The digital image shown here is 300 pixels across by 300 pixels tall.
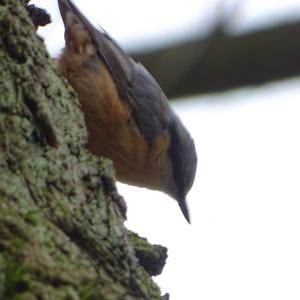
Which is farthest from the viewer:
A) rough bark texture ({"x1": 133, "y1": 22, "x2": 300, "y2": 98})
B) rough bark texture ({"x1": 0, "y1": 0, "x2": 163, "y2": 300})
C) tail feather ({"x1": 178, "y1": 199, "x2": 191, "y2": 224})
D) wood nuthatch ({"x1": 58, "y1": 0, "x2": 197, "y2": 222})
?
tail feather ({"x1": 178, "y1": 199, "x2": 191, "y2": 224})

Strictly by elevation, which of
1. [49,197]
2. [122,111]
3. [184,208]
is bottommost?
[49,197]

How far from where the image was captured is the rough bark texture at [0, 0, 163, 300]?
6.27 ft

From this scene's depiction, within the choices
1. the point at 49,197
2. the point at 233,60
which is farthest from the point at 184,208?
the point at 49,197

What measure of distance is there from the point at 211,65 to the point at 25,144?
128 cm

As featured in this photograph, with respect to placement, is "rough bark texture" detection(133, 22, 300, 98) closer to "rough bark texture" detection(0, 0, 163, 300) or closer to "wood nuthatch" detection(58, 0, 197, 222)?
"wood nuthatch" detection(58, 0, 197, 222)

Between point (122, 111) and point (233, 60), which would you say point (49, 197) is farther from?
point (122, 111)

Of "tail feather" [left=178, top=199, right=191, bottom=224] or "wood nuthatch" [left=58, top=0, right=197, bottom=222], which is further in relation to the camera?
"tail feather" [left=178, top=199, right=191, bottom=224]

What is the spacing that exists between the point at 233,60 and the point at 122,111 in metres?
0.90

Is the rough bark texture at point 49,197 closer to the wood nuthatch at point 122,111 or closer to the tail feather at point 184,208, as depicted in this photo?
the wood nuthatch at point 122,111

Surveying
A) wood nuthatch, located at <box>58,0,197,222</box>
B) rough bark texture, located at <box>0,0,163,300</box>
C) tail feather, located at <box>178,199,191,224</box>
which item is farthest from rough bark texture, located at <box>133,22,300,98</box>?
tail feather, located at <box>178,199,191,224</box>

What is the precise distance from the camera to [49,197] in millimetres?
2248

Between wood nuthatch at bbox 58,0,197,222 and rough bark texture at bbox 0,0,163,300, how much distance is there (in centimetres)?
125

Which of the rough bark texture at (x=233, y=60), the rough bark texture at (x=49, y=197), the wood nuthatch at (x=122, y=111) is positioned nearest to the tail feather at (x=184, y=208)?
the wood nuthatch at (x=122, y=111)

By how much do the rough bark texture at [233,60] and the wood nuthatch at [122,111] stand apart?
0.60m
